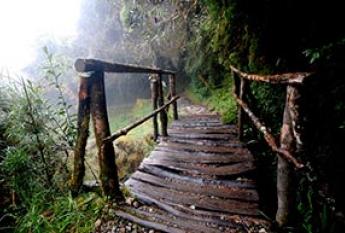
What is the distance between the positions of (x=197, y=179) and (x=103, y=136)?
122 centimetres

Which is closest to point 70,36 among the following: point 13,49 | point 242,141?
point 13,49

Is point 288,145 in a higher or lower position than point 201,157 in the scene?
higher

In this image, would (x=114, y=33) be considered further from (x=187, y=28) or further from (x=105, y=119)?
(x=105, y=119)

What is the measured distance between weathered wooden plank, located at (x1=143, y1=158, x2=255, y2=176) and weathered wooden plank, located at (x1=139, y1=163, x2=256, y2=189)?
0.30ft

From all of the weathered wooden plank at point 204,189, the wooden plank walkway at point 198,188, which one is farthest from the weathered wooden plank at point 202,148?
the weathered wooden plank at point 204,189

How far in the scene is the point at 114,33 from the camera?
13.1m

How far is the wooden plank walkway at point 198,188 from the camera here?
2.42m

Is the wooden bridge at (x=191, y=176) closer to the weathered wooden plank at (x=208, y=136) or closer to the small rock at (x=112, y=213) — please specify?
→ the small rock at (x=112, y=213)

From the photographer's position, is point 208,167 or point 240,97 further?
point 240,97

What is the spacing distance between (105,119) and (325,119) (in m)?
1.95

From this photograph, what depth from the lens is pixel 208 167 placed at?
344cm

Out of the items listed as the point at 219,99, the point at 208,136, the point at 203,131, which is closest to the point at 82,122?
the point at 208,136

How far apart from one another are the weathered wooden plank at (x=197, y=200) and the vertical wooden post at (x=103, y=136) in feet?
1.15

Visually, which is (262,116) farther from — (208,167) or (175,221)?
(175,221)
